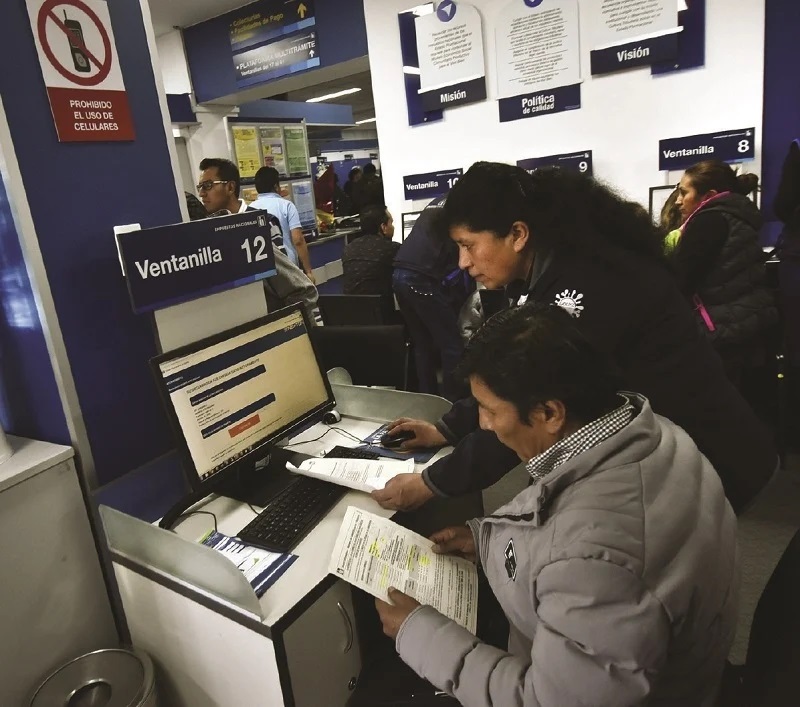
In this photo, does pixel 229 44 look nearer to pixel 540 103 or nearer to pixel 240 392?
pixel 540 103

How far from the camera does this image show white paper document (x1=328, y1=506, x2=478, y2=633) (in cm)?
117

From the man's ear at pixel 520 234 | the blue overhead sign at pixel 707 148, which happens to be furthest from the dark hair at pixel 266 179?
the man's ear at pixel 520 234

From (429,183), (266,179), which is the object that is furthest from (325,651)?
(266,179)

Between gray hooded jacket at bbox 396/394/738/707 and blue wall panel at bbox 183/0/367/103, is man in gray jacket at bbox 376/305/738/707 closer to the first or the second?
gray hooded jacket at bbox 396/394/738/707

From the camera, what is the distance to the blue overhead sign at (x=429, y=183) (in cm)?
407

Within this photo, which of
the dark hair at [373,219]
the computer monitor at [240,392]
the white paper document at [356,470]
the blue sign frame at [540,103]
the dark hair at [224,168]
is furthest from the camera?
the dark hair at [373,219]

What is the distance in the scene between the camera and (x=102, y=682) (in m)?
1.32

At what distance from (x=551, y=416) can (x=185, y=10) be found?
5577mm

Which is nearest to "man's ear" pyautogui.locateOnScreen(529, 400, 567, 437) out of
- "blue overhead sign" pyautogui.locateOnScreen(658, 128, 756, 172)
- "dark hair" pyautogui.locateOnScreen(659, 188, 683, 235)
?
"dark hair" pyautogui.locateOnScreen(659, 188, 683, 235)

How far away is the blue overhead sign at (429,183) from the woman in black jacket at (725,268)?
66.5 inches

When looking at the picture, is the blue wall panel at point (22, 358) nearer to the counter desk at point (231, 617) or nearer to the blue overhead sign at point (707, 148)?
the counter desk at point (231, 617)

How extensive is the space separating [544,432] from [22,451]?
1.19 meters

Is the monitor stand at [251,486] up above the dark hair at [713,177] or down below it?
below

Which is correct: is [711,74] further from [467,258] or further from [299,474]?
[299,474]
